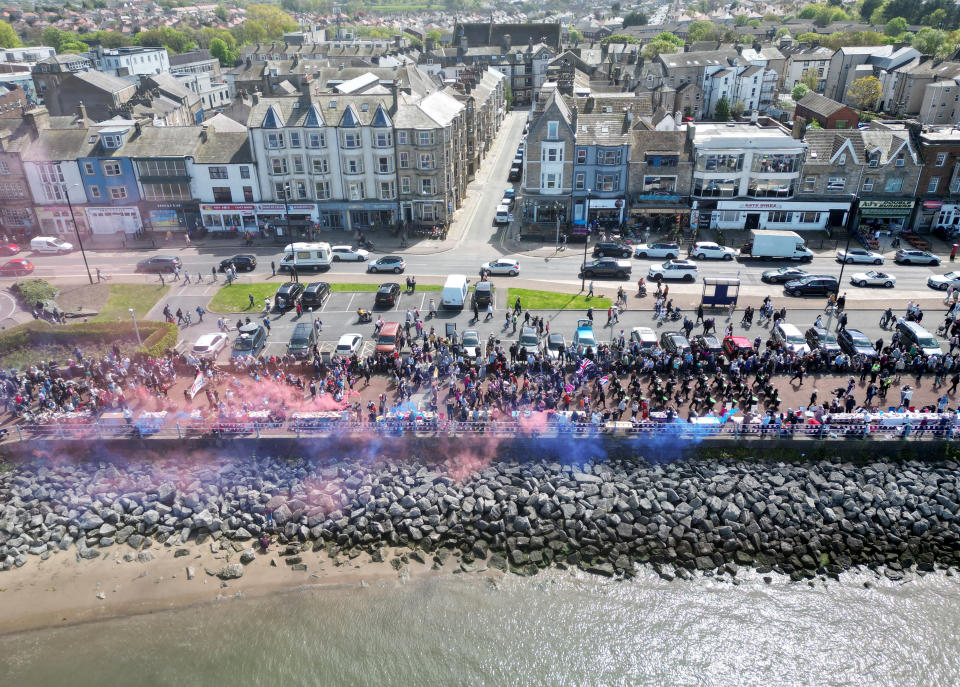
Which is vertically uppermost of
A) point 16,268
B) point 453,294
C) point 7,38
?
point 7,38

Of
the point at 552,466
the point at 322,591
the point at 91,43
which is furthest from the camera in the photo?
the point at 91,43

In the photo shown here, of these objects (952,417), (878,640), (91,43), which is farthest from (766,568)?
(91,43)

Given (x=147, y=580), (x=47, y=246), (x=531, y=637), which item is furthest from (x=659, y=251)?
(x=47, y=246)

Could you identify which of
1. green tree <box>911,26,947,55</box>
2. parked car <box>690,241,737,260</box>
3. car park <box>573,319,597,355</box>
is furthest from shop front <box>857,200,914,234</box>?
green tree <box>911,26,947,55</box>

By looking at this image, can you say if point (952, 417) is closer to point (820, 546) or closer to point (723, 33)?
point (820, 546)

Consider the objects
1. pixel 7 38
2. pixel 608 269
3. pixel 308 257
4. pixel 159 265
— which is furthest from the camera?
pixel 7 38

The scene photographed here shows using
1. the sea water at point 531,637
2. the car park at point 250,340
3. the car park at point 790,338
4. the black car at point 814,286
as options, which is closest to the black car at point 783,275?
the black car at point 814,286

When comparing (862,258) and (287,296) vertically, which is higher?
(287,296)

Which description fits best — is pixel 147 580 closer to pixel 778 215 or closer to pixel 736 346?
pixel 736 346
